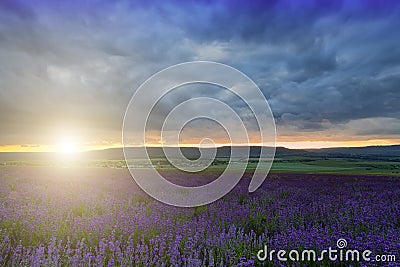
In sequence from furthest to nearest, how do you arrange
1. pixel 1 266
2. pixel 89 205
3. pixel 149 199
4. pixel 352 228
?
pixel 149 199, pixel 89 205, pixel 352 228, pixel 1 266

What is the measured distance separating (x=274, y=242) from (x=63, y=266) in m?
2.55

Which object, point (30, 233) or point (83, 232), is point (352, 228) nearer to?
point (83, 232)

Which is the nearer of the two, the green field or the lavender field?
the lavender field

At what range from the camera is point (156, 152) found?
250ft

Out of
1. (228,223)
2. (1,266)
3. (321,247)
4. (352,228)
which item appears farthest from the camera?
(228,223)

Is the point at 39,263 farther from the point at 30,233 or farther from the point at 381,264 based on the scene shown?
the point at 381,264

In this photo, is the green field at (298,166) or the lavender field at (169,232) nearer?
the lavender field at (169,232)

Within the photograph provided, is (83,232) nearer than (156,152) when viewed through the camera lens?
Yes

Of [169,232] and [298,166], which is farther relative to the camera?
[298,166]

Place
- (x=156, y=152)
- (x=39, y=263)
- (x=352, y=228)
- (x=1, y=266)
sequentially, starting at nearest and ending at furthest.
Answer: (x=39, y=263) → (x=1, y=266) → (x=352, y=228) → (x=156, y=152)

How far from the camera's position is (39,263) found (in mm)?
3227

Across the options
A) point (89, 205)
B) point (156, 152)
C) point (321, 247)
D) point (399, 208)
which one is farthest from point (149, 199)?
point (156, 152)

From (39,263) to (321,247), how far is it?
10.3 feet

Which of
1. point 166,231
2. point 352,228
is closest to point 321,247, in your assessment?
point 352,228
